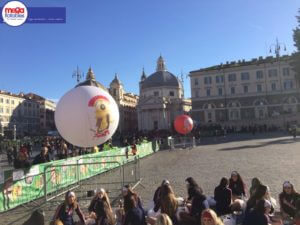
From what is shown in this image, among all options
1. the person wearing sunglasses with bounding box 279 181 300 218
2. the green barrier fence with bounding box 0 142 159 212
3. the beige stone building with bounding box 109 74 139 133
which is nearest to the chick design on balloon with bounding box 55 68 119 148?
the green barrier fence with bounding box 0 142 159 212

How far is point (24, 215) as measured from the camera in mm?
9992

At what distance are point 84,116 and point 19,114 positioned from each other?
9446 cm

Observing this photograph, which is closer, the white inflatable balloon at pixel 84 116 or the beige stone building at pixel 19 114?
the white inflatable balloon at pixel 84 116

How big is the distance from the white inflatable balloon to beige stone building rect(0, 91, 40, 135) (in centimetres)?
8140

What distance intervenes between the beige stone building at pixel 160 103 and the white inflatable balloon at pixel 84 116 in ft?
230

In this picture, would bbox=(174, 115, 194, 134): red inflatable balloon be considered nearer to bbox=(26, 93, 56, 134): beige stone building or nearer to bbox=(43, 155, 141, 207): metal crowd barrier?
bbox=(43, 155, 141, 207): metal crowd barrier

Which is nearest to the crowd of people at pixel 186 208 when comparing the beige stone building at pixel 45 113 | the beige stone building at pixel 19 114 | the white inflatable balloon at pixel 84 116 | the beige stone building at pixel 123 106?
the white inflatable balloon at pixel 84 116

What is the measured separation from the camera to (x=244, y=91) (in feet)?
229

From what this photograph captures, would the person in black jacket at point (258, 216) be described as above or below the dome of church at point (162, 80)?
below

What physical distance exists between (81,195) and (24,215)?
8.67ft

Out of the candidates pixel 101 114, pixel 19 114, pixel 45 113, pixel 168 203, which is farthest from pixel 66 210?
pixel 45 113

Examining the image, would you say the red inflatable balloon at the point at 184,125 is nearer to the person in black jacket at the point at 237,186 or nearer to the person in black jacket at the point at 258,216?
the person in black jacket at the point at 237,186

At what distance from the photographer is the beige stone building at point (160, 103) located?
280ft

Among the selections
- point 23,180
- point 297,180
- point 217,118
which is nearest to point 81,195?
point 23,180
